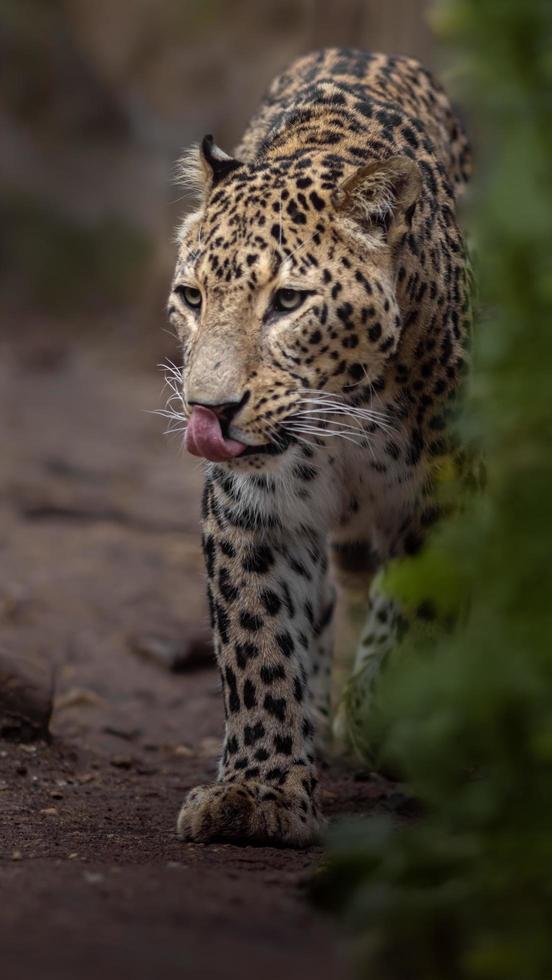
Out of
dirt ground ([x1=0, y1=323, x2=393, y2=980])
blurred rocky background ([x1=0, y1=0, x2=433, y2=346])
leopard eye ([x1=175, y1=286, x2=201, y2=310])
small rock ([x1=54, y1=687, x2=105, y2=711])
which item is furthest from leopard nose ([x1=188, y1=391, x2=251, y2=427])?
blurred rocky background ([x1=0, y1=0, x2=433, y2=346])

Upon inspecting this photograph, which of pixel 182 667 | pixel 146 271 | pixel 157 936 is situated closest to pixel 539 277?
pixel 157 936

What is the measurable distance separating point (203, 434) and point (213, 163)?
4.71 ft

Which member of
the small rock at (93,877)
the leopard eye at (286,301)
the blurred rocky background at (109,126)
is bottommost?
the small rock at (93,877)

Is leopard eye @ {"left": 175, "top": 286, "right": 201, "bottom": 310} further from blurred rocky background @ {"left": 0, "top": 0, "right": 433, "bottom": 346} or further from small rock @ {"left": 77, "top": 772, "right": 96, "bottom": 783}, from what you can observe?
blurred rocky background @ {"left": 0, "top": 0, "right": 433, "bottom": 346}

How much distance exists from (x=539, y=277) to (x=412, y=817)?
3.71 metres

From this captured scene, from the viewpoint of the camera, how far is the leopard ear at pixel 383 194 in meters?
6.07

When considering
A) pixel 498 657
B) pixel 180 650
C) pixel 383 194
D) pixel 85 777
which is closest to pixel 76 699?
pixel 180 650

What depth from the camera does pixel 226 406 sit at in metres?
5.62

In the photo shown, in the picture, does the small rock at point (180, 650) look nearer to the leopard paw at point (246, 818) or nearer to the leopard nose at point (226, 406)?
the leopard paw at point (246, 818)

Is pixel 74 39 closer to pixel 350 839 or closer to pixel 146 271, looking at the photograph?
pixel 146 271

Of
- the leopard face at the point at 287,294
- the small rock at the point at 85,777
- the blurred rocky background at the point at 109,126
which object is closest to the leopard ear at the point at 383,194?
the leopard face at the point at 287,294

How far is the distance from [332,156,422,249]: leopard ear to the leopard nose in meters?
0.98

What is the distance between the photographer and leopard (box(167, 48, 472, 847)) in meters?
5.81

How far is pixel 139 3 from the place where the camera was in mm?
18703
